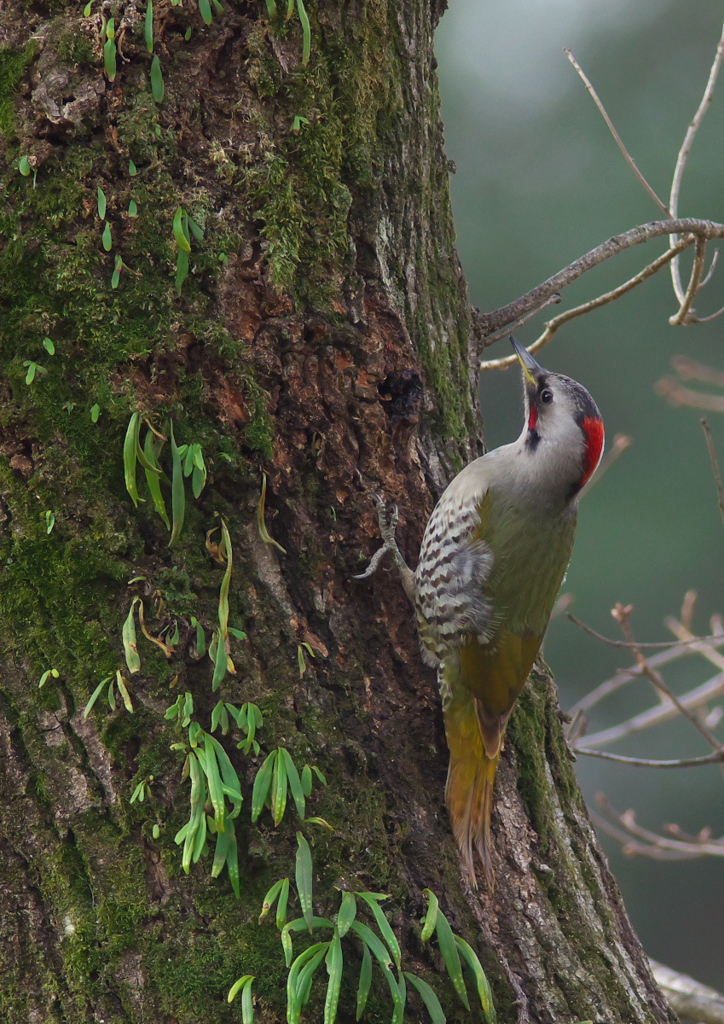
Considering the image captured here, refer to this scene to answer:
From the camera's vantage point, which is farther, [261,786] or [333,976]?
[261,786]

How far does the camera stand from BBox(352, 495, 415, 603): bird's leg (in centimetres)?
201

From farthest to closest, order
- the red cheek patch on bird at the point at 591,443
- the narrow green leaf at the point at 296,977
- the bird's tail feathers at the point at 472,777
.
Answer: the red cheek patch on bird at the point at 591,443 < the bird's tail feathers at the point at 472,777 < the narrow green leaf at the point at 296,977

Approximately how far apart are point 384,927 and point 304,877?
0.16 meters

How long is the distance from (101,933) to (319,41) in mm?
1693

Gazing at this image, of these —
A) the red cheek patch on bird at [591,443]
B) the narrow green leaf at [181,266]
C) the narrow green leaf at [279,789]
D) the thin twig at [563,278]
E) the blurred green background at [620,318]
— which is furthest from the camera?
the blurred green background at [620,318]

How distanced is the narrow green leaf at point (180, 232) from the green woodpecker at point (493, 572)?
68 cm

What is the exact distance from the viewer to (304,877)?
5.44ft

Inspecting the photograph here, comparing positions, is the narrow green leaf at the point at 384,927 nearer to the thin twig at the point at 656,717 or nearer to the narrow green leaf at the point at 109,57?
the narrow green leaf at the point at 109,57

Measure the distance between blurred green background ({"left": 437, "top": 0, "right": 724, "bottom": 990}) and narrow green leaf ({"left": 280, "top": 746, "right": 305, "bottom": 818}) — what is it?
923 centimetres

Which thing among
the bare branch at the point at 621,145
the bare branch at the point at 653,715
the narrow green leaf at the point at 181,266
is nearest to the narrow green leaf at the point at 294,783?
the narrow green leaf at the point at 181,266

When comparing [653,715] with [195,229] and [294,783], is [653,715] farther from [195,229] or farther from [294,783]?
[195,229]

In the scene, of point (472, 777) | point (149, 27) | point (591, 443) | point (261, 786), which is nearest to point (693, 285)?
point (591, 443)

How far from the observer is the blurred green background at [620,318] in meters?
10.7

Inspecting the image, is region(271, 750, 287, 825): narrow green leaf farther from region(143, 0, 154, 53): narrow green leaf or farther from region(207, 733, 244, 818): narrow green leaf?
region(143, 0, 154, 53): narrow green leaf
